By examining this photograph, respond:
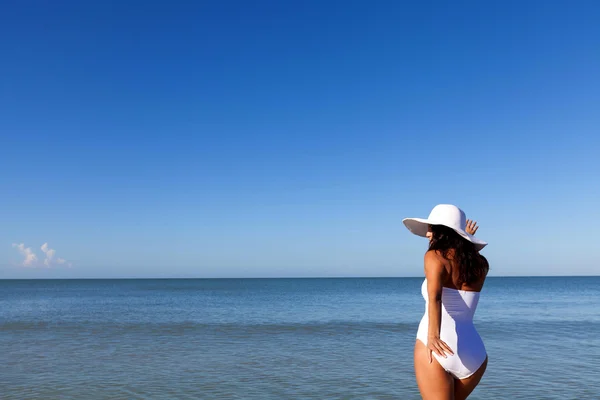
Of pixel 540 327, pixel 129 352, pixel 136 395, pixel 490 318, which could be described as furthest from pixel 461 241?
pixel 490 318

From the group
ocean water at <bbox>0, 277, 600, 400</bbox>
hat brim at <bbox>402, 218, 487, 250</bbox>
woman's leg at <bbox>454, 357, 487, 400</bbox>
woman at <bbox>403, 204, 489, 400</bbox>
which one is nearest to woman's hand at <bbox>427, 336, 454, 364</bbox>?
woman at <bbox>403, 204, 489, 400</bbox>

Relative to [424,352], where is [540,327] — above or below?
below

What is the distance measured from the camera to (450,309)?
330 centimetres

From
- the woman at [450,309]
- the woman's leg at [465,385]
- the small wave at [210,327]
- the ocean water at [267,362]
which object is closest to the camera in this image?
the woman at [450,309]

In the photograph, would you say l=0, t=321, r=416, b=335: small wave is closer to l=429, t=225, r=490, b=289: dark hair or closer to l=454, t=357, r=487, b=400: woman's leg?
l=454, t=357, r=487, b=400: woman's leg

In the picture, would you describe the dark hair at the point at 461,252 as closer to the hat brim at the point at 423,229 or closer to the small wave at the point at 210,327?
the hat brim at the point at 423,229

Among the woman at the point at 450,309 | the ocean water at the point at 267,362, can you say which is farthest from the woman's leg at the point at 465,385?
the ocean water at the point at 267,362

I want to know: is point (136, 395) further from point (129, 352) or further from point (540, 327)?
point (540, 327)

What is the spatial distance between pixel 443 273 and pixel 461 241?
26cm

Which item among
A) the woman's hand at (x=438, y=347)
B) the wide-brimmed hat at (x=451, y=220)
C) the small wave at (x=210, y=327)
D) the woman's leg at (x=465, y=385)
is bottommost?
the small wave at (x=210, y=327)

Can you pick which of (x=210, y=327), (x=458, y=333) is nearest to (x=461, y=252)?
(x=458, y=333)

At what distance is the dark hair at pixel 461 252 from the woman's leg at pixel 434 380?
0.53m

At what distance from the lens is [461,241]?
333 cm

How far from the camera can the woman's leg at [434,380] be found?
3.30 m
